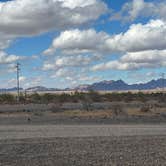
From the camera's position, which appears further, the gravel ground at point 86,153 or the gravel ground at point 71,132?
the gravel ground at point 71,132

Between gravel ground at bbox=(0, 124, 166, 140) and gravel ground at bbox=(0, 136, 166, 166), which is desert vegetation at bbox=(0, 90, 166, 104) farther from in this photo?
gravel ground at bbox=(0, 136, 166, 166)

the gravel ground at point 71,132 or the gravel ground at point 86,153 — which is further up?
the gravel ground at point 86,153

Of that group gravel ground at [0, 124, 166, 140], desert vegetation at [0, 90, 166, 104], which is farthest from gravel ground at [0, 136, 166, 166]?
desert vegetation at [0, 90, 166, 104]

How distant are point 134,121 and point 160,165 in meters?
22.7

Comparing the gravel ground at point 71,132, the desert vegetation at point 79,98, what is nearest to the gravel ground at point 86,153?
the gravel ground at point 71,132

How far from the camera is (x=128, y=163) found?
13.3 meters

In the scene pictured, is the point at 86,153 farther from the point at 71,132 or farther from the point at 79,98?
the point at 79,98

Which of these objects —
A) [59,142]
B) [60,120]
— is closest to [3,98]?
[60,120]

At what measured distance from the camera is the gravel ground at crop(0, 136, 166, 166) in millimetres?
13484

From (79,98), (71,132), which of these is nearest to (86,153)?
(71,132)

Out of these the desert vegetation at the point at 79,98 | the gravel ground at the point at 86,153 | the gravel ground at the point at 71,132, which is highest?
the desert vegetation at the point at 79,98

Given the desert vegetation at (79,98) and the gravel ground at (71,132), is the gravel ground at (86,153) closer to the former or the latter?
the gravel ground at (71,132)

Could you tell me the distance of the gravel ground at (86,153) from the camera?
1348 centimetres

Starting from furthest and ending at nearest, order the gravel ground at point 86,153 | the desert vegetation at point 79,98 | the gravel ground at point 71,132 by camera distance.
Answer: the desert vegetation at point 79,98
the gravel ground at point 71,132
the gravel ground at point 86,153
